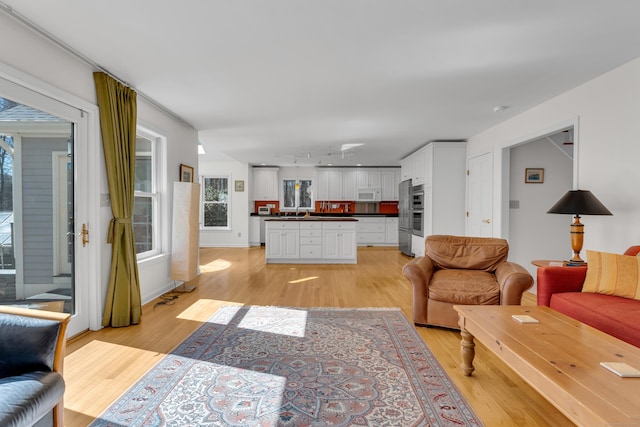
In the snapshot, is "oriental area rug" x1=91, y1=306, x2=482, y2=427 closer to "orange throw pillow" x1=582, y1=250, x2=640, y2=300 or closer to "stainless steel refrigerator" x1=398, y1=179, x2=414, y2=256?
"orange throw pillow" x1=582, y1=250, x2=640, y2=300

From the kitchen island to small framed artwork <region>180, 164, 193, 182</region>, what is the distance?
194 centimetres

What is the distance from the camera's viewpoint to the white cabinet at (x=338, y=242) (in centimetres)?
695

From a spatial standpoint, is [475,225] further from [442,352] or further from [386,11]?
[386,11]

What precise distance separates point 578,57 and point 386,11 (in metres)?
1.94

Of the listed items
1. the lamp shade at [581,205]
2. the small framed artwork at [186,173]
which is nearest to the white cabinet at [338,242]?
the small framed artwork at [186,173]

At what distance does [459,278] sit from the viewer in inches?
129

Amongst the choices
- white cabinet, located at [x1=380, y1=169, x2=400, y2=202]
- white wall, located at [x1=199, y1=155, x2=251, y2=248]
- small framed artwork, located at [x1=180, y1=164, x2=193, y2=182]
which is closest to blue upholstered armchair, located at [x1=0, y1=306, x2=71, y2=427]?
small framed artwork, located at [x1=180, y1=164, x2=193, y2=182]

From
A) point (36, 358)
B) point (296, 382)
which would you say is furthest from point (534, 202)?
point (36, 358)

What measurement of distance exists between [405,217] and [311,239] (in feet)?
8.88

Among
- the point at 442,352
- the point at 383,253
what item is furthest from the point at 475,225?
the point at 442,352

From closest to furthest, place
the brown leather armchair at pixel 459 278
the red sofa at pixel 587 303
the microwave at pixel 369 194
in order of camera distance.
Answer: the red sofa at pixel 587 303 → the brown leather armchair at pixel 459 278 → the microwave at pixel 369 194

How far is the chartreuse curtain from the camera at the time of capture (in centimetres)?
331

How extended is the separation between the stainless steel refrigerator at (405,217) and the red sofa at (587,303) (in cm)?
501

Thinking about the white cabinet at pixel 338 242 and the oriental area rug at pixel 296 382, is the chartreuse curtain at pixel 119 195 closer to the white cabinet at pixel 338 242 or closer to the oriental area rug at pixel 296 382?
the oriental area rug at pixel 296 382
